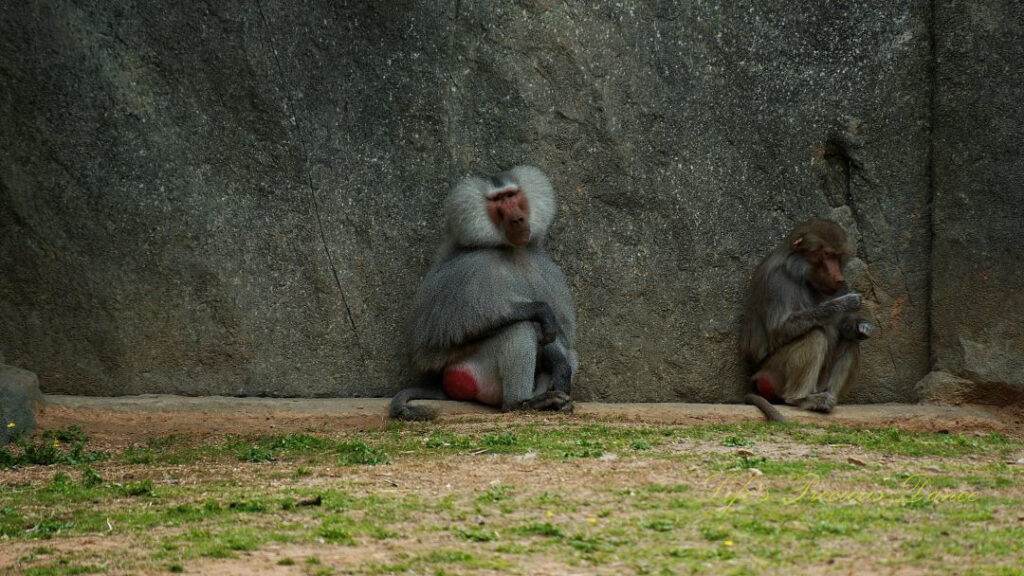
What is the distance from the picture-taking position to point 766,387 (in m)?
8.52

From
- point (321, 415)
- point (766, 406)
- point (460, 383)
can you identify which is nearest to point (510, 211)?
point (460, 383)

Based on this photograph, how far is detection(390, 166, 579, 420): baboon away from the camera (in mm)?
7883

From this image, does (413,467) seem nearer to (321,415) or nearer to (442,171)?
(321,415)

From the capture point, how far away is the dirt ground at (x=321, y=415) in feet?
24.0

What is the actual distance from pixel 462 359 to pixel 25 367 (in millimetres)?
2778

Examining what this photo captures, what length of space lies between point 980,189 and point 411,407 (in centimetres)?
408

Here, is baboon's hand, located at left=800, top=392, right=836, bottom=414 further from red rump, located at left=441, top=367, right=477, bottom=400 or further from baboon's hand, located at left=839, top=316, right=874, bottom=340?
red rump, located at left=441, top=367, right=477, bottom=400

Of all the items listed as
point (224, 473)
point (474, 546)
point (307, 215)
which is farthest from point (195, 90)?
point (474, 546)

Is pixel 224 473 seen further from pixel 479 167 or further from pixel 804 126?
pixel 804 126

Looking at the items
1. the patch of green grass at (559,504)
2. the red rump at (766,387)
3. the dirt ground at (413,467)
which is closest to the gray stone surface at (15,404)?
the dirt ground at (413,467)

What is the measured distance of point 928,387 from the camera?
8.48 meters

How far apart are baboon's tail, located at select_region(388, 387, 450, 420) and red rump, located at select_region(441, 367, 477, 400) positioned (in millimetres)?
86

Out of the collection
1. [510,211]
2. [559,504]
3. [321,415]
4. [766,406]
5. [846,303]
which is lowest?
[559,504]

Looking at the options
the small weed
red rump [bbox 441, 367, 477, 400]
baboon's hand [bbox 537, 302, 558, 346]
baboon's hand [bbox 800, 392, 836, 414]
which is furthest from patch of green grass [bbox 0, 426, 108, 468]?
baboon's hand [bbox 800, 392, 836, 414]
